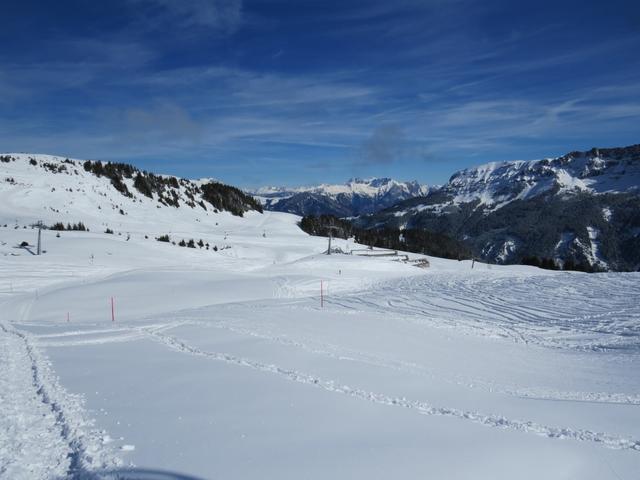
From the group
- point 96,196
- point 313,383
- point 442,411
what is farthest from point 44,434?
point 96,196

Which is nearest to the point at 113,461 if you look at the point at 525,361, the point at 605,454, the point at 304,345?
the point at 605,454

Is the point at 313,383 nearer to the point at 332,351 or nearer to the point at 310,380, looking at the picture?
the point at 310,380

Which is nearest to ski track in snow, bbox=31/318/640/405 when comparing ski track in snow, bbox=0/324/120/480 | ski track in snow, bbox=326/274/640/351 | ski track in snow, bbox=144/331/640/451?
ski track in snow, bbox=144/331/640/451

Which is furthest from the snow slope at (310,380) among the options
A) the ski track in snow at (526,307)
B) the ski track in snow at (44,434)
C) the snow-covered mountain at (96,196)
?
the snow-covered mountain at (96,196)

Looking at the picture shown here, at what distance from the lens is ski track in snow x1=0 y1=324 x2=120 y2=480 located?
5.41 meters

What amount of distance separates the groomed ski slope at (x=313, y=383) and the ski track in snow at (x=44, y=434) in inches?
1.3

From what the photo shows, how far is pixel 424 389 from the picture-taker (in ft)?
31.4

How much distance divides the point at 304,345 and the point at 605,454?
8.91 metres

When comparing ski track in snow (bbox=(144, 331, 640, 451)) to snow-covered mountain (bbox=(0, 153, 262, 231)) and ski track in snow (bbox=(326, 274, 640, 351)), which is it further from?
snow-covered mountain (bbox=(0, 153, 262, 231))

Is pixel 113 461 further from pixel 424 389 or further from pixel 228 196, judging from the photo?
pixel 228 196

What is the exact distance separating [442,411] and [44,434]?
660 centimetres

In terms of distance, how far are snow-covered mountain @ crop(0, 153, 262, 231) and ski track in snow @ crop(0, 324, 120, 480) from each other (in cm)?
3800

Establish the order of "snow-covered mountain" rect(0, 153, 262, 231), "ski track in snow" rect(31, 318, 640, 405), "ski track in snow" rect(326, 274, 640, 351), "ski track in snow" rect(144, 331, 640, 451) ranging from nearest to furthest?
"ski track in snow" rect(144, 331, 640, 451)
"ski track in snow" rect(31, 318, 640, 405)
"ski track in snow" rect(326, 274, 640, 351)
"snow-covered mountain" rect(0, 153, 262, 231)

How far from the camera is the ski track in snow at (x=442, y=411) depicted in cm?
687
